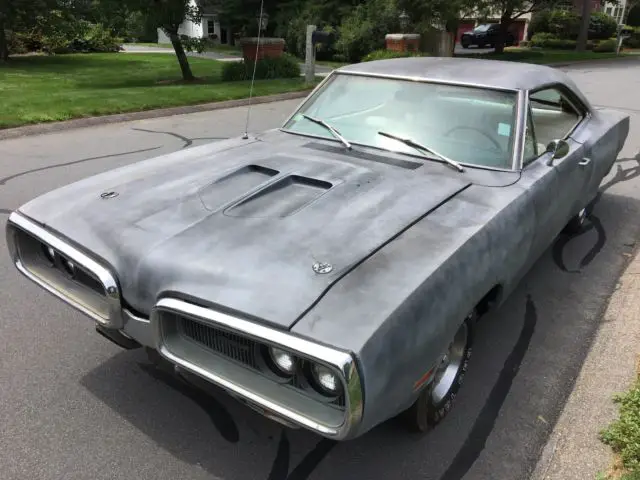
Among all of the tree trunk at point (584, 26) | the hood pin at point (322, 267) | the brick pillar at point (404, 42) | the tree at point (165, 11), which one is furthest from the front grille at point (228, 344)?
the tree trunk at point (584, 26)

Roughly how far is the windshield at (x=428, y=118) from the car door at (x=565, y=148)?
Result: 0.30m

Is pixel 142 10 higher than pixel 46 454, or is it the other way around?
pixel 142 10

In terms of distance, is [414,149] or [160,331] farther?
[414,149]

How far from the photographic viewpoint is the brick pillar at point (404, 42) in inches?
761

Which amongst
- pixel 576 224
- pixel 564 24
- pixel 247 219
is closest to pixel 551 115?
pixel 576 224

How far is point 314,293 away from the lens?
1994mm

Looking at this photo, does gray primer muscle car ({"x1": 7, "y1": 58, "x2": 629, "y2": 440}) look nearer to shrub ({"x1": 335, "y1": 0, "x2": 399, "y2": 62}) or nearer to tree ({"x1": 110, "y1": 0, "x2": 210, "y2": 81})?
tree ({"x1": 110, "y1": 0, "x2": 210, "y2": 81})

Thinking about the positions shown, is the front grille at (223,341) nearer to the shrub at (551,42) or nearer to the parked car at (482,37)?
the parked car at (482,37)

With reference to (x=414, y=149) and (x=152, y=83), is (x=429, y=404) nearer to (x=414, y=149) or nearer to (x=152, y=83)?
(x=414, y=149)

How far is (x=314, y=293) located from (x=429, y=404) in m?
0.92

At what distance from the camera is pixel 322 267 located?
6.96 feet

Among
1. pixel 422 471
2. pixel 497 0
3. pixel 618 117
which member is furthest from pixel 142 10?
pixel 497 0

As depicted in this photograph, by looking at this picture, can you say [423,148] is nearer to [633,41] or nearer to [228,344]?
[228,344]

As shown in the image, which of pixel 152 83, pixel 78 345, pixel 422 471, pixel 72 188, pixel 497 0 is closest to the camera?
pixel 422 471
